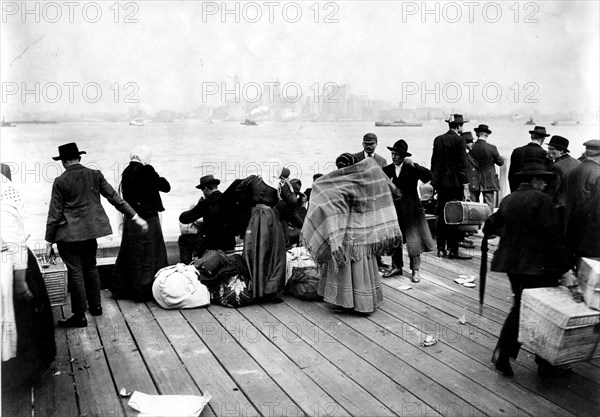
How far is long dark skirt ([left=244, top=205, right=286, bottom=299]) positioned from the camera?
5.25 m

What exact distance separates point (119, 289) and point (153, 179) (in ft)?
3.81

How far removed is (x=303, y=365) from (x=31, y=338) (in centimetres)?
185

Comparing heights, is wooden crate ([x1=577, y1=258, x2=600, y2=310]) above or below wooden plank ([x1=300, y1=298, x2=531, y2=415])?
above

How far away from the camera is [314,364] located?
395 centimetres

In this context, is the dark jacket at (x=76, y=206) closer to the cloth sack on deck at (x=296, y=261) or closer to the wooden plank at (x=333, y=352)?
the wooden plank at (x=333, y=352)

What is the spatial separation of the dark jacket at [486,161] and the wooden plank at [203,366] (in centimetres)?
490

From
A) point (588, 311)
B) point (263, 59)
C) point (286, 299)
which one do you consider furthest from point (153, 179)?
point (263, 59)

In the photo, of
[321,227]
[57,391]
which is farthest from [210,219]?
[57,391]

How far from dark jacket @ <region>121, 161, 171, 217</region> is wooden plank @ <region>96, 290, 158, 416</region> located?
1.00 metres

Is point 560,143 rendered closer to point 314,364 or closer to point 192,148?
point 314,364

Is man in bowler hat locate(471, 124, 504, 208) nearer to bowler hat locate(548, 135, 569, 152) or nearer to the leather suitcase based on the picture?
the leather suitcase

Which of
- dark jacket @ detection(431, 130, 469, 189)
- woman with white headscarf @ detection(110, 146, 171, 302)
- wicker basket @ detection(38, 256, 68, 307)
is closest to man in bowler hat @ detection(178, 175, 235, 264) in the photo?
woman with white headscarf @ detection(110, 146, 171, 302)

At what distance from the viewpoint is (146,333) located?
454 cm

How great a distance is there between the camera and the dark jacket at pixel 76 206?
15.1 ft
